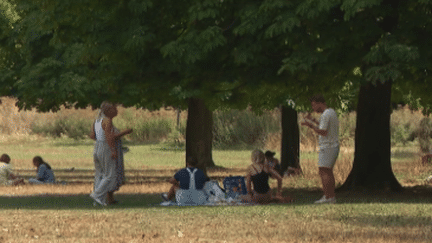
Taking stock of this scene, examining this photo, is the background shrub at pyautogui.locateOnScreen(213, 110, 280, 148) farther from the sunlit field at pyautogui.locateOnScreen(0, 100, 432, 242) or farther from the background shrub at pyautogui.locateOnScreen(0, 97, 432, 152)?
the sunlit field at pyautogui.locateOnScreen(0, 100, 432, 242)

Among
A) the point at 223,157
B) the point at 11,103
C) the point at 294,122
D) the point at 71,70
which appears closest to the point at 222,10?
the point at 71,70

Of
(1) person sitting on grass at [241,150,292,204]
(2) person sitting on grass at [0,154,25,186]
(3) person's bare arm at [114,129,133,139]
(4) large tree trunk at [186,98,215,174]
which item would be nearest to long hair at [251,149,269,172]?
(1) person sitting on grass at [241,150,292,204]

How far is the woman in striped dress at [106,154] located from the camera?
1769cm

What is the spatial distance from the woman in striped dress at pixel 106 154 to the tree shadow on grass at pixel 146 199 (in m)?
0.35

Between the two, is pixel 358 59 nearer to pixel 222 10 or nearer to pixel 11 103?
pixel 222 10

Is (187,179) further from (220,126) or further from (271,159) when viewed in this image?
(220,126)

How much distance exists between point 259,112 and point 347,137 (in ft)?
66.7

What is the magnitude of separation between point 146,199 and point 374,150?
16.2 ft

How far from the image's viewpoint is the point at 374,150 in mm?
21609

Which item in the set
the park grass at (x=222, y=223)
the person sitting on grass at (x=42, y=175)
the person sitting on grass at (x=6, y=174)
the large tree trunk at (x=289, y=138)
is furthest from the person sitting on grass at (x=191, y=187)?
the large tree trunk at (x=289, y=138)

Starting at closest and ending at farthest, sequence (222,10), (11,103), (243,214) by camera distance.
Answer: (243,214) → (222,10) → (11,103)

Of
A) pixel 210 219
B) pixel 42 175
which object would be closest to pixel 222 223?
pixel 210 219

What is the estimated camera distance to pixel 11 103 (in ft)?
248

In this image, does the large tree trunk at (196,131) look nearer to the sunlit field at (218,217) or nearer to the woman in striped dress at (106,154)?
the sunlit field at (218,217)
